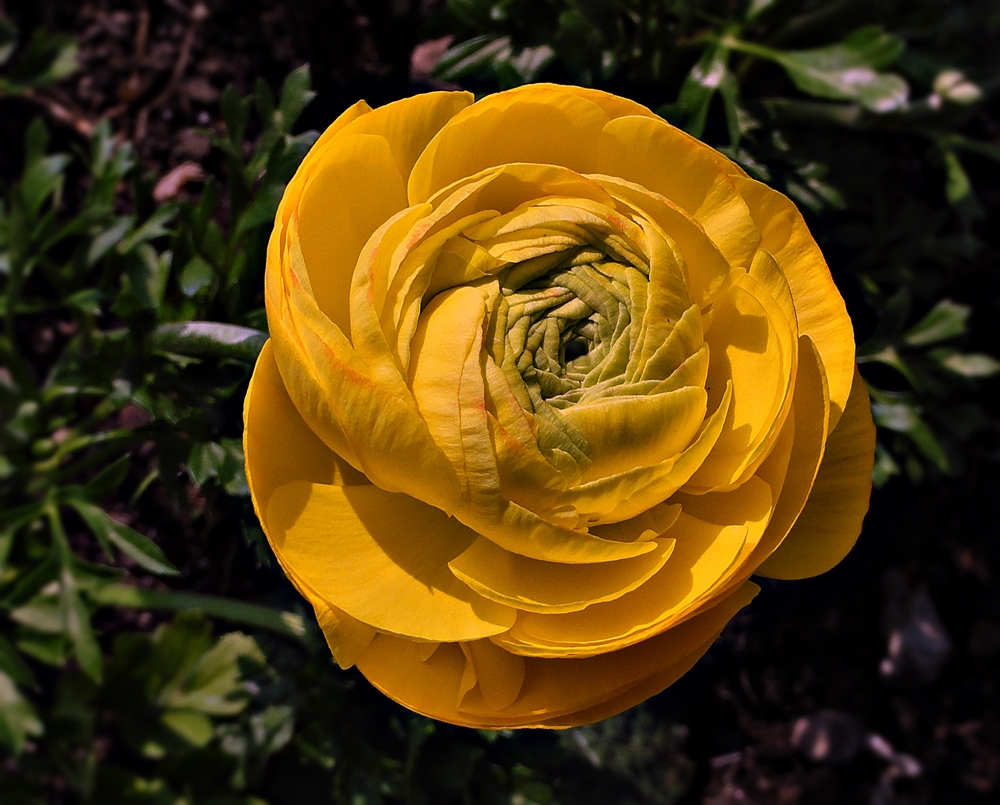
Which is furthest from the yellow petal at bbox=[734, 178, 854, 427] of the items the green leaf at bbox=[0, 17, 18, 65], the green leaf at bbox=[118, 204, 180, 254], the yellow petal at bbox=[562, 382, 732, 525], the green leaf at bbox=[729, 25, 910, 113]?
the green leaf at bbox=[0, 17, 18, 65]

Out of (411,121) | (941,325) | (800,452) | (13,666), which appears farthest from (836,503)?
(13,666)

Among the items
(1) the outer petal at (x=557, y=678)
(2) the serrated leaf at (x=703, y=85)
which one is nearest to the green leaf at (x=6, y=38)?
(2) the serrated leaf at (x=703, y=85)

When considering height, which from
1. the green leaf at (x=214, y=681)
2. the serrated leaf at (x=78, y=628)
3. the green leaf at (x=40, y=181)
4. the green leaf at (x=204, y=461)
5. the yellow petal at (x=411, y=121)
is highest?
the yellow petal at (x=411, y=121)

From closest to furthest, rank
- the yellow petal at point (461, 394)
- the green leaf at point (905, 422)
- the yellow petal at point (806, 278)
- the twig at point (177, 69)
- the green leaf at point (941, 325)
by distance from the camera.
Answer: the yellow petal at point (461, 394) → the yellow petal at point (806, 278) → the green leaf at point (905, 422) → the green leaf at point (941, 325) → the twig at point (177, 69)

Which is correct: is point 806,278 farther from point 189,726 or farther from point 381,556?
point 189,726

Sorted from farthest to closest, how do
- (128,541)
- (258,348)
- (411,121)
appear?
1. (128,541)
2. (258,348)
3. (411,121)

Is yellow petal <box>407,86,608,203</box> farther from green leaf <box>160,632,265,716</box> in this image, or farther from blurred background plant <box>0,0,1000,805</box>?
green leaf <box>160,632,265,716</box>

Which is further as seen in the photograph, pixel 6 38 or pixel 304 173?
pixel 6 38

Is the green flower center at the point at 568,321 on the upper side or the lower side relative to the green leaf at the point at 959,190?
upper

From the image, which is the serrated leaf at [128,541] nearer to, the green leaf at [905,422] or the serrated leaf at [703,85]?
the serrated leaf at [703,85]
